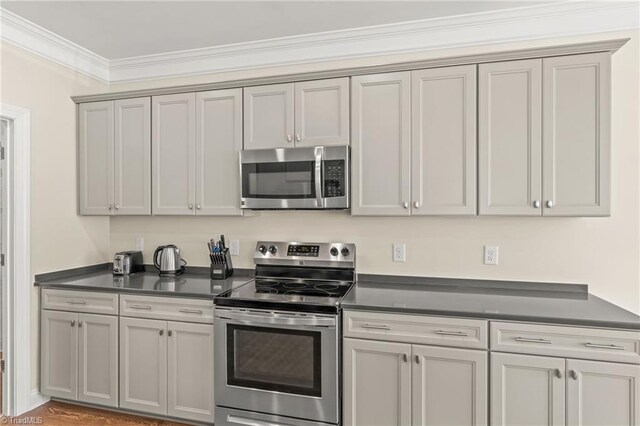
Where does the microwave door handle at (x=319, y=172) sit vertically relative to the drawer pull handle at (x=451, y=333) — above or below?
above

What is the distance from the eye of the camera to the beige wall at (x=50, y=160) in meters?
2.83

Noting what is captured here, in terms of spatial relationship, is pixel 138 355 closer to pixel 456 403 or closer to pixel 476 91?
pixel 456 403

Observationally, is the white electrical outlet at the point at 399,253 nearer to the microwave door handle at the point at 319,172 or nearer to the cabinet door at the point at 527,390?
the microwave door handle at the point at 319,172

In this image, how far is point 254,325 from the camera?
96.1 inches

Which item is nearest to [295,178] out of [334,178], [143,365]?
[334,178]

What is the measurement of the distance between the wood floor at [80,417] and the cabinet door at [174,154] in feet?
4.72

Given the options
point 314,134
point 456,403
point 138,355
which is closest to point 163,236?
point 138,355

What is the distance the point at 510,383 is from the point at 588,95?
1640mm

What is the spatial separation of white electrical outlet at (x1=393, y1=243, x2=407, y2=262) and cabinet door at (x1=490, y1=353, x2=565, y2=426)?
3.07 feet

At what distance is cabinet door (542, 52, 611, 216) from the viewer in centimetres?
227

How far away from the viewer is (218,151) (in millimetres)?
2992

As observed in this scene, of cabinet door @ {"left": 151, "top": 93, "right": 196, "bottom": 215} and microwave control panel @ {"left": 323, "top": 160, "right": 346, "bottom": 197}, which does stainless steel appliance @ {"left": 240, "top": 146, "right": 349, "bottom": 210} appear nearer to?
microwave control panel @ {"left": 323, "top": 160, "right": 346, "bottom": 197}

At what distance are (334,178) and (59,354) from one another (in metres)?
2.30

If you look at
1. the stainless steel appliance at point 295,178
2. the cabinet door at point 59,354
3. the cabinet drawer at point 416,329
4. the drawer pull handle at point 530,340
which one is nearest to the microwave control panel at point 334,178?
the stainless steel appliance at point 295,178
